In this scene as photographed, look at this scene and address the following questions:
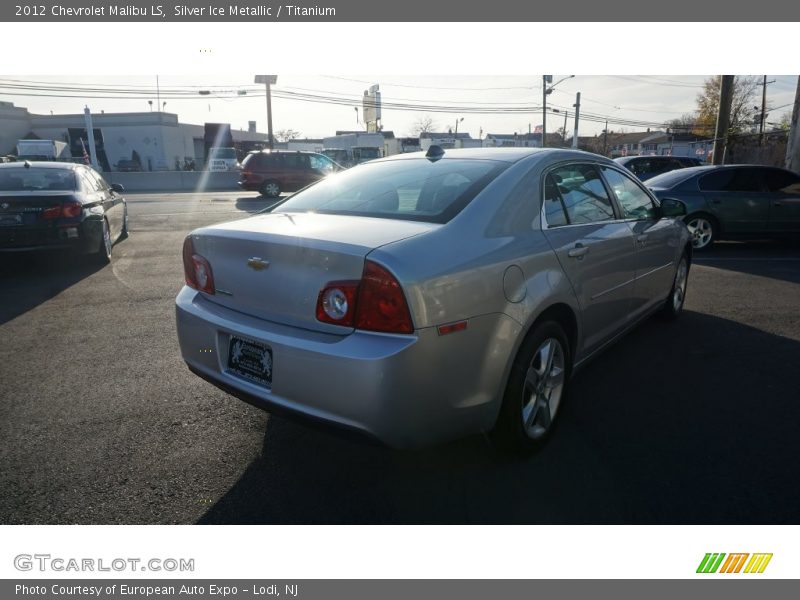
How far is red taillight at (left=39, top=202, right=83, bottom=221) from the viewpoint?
22.5 ft

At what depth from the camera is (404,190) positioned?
10.1ft

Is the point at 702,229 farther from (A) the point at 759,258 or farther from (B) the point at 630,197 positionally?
(B) the point at 630,197

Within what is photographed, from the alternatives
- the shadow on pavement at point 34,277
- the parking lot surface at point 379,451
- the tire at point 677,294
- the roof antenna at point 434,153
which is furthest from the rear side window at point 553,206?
the shadow on pavement at point 34,277

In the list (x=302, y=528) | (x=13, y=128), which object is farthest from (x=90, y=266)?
(x=13, y=128)

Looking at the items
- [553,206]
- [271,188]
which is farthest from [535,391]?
[271,188]

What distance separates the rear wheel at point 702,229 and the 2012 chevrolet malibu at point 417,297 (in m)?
6.71

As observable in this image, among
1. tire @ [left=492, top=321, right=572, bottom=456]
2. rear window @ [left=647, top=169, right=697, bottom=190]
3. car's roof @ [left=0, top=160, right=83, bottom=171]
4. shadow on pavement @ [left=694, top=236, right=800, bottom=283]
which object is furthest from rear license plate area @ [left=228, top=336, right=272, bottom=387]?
rear window @ [left=647, top=169, right=697, bottom=190]

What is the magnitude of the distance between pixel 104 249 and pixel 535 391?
7034mm

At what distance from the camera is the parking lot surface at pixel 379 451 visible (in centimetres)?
248

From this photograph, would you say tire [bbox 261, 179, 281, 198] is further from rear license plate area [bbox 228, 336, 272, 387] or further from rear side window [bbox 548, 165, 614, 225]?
rear license plate area [bbox 228, 336, 272, 387]

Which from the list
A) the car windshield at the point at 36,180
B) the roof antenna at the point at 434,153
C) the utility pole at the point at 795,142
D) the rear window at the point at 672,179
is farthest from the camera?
the utility pole at the point at 795,142

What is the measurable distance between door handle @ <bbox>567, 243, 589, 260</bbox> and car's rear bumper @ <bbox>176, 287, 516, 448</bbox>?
0.77 metres

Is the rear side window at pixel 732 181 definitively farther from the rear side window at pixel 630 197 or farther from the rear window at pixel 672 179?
the rear side window at pixel 630 197

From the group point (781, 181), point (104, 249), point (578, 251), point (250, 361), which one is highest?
point (781, 181)
